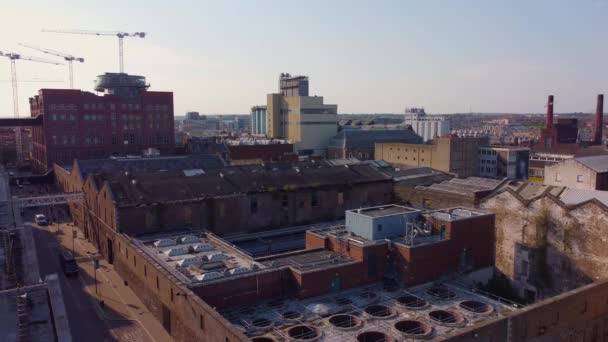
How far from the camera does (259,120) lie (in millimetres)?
165125

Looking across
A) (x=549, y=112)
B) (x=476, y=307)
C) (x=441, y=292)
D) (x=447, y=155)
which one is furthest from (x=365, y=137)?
(x=476, y=307)

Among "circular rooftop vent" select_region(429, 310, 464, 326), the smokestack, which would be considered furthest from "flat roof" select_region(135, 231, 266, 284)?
the smokestack

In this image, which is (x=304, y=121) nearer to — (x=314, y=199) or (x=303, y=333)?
(x=314, y=199)

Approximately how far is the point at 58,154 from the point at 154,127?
18.2 meters

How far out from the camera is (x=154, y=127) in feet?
311

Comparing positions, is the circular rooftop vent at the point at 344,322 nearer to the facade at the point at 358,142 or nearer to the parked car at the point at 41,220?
the parked car at the point at 41,220

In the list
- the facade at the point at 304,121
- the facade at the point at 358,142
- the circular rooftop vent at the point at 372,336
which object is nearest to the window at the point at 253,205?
the circular rooftop vent at the point at 372,336

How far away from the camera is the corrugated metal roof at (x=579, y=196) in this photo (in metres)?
38.2

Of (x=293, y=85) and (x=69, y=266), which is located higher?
(x=293, y=85)

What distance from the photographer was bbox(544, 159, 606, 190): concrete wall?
164 ft

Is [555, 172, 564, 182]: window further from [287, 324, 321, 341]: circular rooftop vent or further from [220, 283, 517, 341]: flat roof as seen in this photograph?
[287, 324, 321, 341]: circular rooftop vent

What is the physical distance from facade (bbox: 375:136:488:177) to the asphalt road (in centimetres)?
6937

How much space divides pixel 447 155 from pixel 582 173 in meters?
43.0

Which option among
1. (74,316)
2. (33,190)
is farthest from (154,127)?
(74,316)
